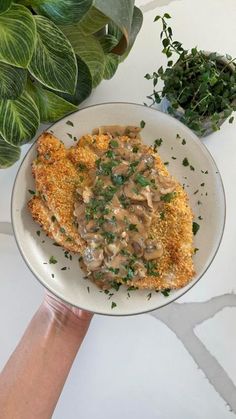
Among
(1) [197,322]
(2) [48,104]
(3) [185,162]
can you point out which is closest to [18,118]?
(2) [48,104]

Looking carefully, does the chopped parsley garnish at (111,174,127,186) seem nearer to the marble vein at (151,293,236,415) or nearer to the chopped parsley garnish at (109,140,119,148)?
the chopped parsley garnish at (109,140,119,148)

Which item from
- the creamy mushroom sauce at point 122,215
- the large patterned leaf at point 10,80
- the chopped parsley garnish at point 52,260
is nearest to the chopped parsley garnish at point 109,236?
the creamy mushroom sauce at point 122,215

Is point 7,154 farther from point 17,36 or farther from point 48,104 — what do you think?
point 17,36

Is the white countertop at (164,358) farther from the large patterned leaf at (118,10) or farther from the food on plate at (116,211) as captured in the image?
the large patterned leaf at (118,10)

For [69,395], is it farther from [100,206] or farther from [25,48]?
[25,48]

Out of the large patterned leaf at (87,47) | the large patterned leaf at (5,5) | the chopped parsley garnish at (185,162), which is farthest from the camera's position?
the chopped parsley garnish at (185,162)
